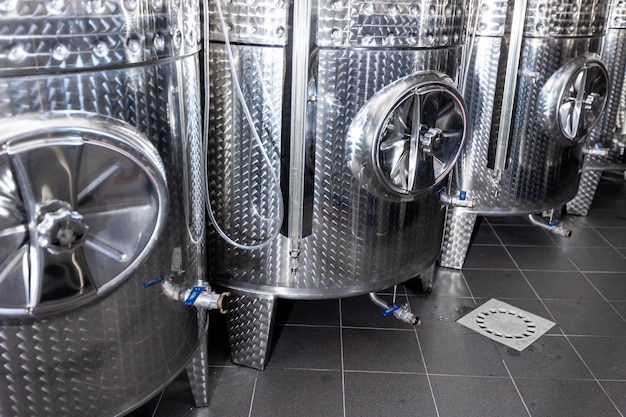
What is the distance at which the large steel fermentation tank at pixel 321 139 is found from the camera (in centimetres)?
175

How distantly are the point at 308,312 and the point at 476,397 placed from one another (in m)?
0.79

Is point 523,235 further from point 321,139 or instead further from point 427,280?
point 321,139

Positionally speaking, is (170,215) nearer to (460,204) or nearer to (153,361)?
(153,361)

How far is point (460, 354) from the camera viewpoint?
2270mm

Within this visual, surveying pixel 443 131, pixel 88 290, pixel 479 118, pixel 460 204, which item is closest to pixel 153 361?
pixel 88 290

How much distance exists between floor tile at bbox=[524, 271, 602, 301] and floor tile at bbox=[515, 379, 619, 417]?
69 centimetres

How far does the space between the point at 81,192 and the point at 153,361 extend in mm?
549

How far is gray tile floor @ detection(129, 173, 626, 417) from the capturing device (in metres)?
1.98

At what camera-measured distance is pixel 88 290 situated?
1230 mm

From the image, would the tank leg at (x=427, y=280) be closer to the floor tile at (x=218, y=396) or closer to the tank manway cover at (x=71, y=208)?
the floor tile at (x=218, y=396)

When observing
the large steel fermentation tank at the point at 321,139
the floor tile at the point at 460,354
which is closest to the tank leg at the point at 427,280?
the floor tile at the point at 460,354

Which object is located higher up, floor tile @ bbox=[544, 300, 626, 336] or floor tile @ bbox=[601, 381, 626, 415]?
floor tile @ bbox=[544, 300, 626, 336]

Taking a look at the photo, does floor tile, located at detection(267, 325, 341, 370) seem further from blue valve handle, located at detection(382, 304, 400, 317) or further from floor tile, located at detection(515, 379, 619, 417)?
floor tile, located at detection(515, 379, 619, 417)

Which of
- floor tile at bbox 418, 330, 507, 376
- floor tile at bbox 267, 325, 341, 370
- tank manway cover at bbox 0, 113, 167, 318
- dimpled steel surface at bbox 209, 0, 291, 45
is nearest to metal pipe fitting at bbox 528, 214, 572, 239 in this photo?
floor tile at bbox 418, 330, 507, 376
